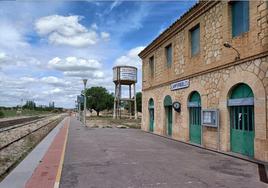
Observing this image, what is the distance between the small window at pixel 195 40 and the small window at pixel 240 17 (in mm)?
3478

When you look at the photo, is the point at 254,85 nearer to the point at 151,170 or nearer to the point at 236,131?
the point at 236,131

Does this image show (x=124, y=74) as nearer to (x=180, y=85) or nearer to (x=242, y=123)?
(x=180, y=85)

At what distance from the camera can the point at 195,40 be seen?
56.1 feet

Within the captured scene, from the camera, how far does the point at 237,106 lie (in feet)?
42.4

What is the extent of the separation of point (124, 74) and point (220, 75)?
45.3 metres

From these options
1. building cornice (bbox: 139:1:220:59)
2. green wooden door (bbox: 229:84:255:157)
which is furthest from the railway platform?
building cornice (bbox: 139:1:220:59)

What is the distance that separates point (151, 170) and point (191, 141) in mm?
8425

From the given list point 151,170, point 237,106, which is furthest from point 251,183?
point 237,106

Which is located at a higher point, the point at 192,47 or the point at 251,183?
the point at 192,47

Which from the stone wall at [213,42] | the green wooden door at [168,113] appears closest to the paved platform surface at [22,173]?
the stone wall at [213,42]

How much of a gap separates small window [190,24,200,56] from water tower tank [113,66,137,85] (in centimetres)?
4152

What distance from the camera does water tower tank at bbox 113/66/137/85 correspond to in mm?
58844

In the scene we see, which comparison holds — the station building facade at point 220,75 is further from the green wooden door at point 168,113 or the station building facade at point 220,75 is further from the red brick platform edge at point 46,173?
the red brick platform edge at point 46,173

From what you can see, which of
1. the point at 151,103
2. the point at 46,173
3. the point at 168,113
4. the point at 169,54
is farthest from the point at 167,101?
the point at 46,173
